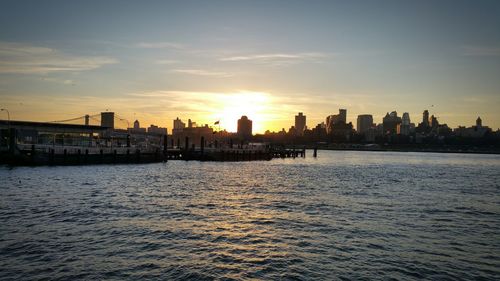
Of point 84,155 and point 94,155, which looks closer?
point 84,155

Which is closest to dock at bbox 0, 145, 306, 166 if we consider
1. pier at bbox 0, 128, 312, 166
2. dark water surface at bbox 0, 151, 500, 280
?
pier at bbox 0, 128, 312, 166

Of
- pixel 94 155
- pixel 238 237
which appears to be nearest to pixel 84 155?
pixel 94 155

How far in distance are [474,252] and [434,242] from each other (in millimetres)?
2314

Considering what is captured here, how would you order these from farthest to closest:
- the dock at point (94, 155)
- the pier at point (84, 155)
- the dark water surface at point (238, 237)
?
the dock at point (94, 155)
the pier at point (84, 155)
the dark water surface at point (238, 237)

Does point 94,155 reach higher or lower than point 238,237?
higher

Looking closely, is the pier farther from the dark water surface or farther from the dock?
the dark water surface

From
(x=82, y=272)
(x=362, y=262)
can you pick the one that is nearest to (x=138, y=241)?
(x=82, y=272)

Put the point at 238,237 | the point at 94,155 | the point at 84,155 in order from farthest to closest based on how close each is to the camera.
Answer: the point at 94,155
the point at 84,155
the point at 238,237

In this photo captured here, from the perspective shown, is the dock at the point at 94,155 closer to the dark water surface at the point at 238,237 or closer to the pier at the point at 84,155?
the pier at the point at 84,155

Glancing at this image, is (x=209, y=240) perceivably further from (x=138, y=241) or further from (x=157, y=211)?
(x=157, y=211)

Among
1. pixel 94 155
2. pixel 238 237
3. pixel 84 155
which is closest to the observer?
pixel 238 237

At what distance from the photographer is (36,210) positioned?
29.5 m

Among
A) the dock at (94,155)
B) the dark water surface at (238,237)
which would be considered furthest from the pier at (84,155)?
the dark water surface at (238,237)

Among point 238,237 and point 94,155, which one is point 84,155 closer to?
point 94,155
